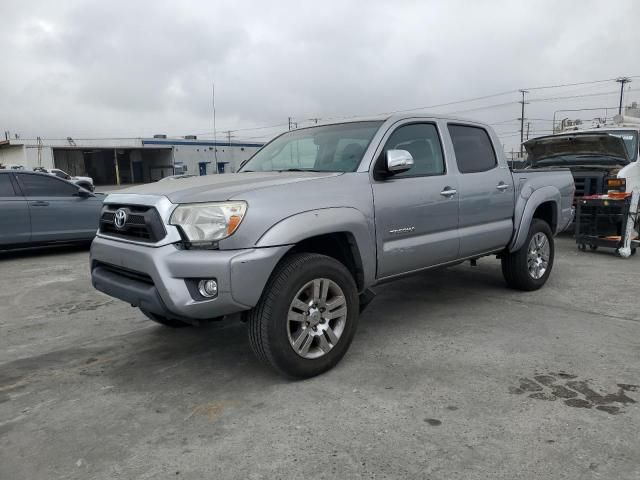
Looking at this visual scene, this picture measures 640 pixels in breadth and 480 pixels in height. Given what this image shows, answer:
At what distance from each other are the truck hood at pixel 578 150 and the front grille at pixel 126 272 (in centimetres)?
887

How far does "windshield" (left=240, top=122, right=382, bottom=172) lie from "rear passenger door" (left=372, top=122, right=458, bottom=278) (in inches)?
8.3

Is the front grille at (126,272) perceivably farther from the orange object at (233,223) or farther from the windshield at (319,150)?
the windshield at (319,150)

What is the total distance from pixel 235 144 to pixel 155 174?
8874 mm

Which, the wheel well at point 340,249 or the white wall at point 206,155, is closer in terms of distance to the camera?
the wheel well at point 340,249

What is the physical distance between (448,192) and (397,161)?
93 cm

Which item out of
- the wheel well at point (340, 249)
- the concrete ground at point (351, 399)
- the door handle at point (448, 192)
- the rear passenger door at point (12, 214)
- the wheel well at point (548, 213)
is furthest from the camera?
the rear passenger door at point (12, 214)

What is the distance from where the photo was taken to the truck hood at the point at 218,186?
3303 mm

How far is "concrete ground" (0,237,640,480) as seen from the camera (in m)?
2.60

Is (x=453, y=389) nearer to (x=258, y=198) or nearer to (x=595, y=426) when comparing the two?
(x=595, y=426)

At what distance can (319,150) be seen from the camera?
14.5ft

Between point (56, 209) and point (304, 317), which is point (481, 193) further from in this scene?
point (56, 209)

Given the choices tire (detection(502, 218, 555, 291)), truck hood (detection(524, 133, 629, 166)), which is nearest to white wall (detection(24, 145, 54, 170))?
truck hood (detection(524, 133, 629, 166))

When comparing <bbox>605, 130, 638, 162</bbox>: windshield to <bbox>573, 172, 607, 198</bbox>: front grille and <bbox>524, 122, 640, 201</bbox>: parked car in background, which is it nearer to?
<bbox>524, 122, 640, 201</bbox>: parked car in background

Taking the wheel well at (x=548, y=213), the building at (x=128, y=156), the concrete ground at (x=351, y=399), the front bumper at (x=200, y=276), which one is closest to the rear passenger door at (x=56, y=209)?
the concrete ground at (x=351, y=399)
